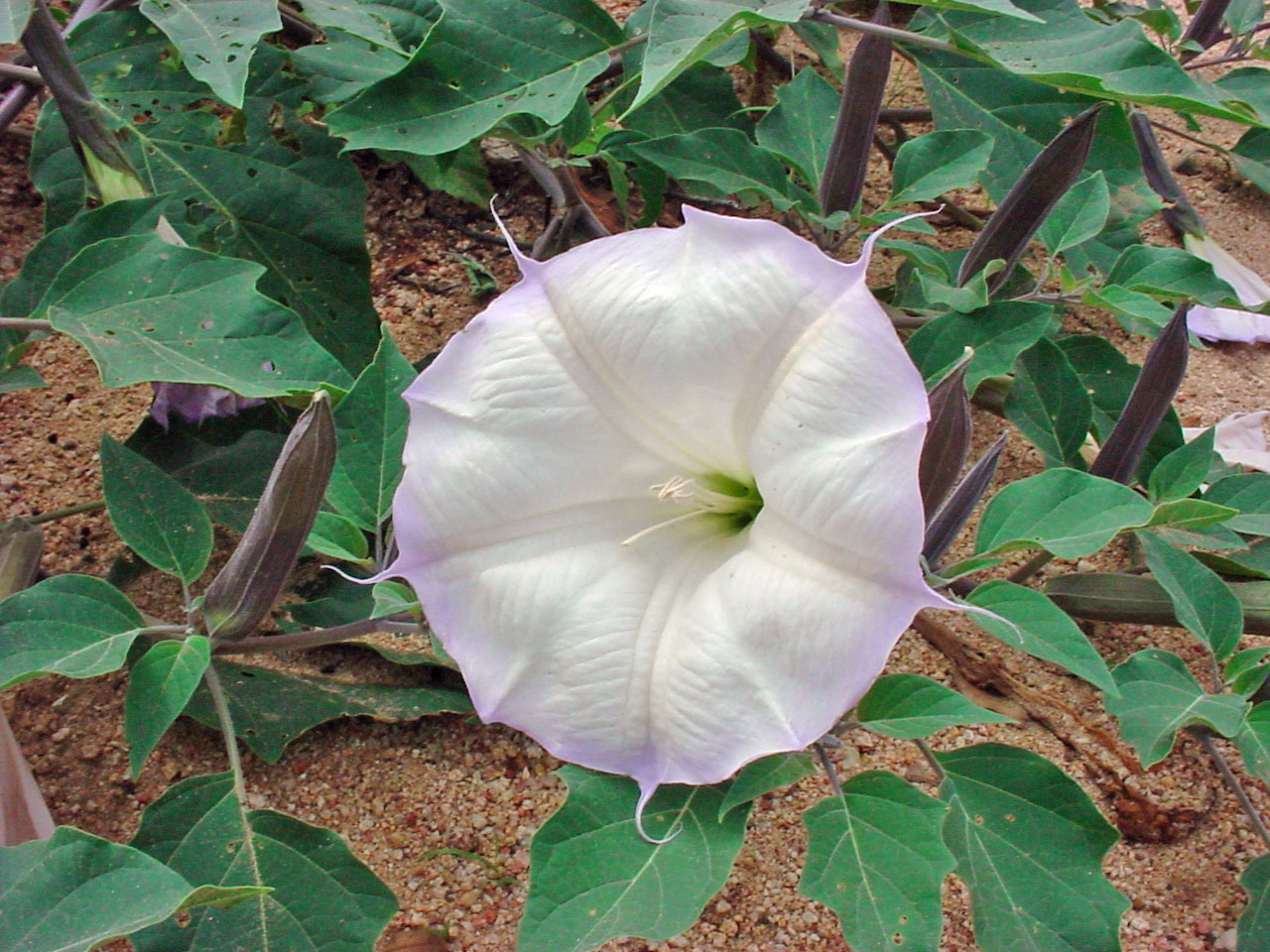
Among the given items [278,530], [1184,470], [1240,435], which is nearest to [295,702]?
[278,530]

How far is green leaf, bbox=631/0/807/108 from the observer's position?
3.62ft

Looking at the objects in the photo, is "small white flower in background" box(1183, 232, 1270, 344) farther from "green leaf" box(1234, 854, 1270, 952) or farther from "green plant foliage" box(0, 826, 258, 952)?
"green plant foliage" box(0, 826, 258, 952)

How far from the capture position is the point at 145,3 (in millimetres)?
1339

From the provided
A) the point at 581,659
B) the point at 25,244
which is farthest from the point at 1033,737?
the point at 25,244

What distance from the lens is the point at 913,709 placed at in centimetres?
96

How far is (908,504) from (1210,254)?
Answer: 4.80ft

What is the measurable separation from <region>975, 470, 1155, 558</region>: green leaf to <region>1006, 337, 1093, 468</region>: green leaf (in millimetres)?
307

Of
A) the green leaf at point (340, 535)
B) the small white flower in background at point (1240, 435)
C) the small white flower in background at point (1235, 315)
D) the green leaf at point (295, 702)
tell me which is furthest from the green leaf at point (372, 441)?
the small white flower in background at point (1235, 315)

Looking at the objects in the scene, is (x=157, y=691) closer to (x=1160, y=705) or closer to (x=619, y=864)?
(x=619, y=864)

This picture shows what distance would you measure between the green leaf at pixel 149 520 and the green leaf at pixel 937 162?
0.87 metres

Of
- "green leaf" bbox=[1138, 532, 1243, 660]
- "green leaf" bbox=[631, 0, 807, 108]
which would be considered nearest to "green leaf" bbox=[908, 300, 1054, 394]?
"green leaf" bbox=[1138, 532, 1243, 660]

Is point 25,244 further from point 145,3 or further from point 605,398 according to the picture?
point 605,398

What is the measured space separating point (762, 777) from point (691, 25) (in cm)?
75

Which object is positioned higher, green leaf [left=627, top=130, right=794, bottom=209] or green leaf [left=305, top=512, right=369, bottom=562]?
green leaf [left=627, top=130, right=794, bottom=209]
